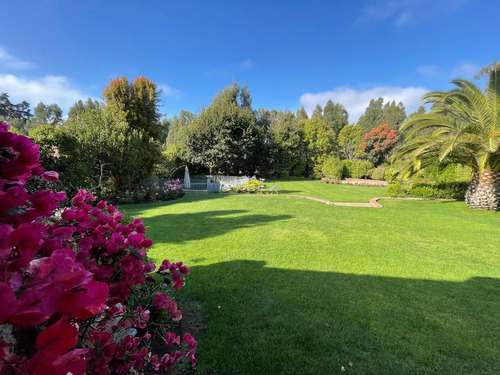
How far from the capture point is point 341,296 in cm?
310

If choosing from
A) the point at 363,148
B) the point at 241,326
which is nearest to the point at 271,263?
the point at 241,326

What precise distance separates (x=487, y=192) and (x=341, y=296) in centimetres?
948

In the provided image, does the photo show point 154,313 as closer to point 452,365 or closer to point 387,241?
point 452,365

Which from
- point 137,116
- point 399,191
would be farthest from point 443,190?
point 137,116

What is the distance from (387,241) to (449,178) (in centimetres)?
1316

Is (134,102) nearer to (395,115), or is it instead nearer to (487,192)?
(487,192)

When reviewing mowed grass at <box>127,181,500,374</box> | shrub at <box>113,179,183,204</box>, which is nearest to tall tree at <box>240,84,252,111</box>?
shrub at <box>113,179,183,204</box>

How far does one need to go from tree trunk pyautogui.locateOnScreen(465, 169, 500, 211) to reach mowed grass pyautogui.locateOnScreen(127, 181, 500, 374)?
332 centimetres

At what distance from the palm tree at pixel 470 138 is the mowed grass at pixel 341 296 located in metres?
3.37

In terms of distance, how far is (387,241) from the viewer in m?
5.28

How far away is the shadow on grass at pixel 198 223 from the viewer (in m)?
5.52

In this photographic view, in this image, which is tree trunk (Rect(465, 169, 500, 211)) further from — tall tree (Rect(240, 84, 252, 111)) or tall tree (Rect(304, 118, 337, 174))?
tall tree (Rect(240, 84, 252, 111))

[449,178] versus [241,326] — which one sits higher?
[449,178]

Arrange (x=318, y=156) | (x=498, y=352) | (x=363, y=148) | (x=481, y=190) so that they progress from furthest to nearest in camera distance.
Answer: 1. (x=363, y=148)
2. (x=318, y=156)
3. (x=481, y=190)
4. (x=498, y=352)
